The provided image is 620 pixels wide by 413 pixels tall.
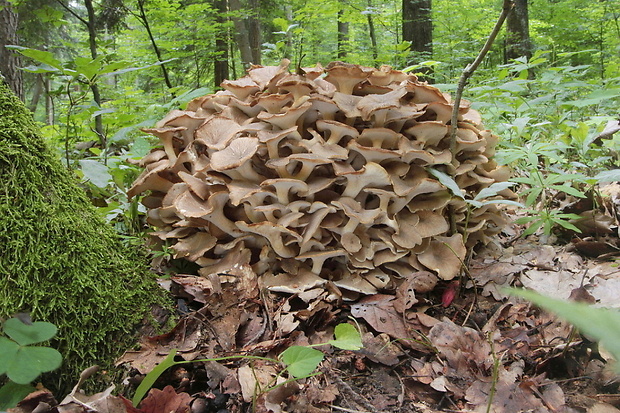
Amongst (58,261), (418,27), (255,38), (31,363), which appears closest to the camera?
(31,363)

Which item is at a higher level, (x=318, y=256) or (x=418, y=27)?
(x=418, y=27)

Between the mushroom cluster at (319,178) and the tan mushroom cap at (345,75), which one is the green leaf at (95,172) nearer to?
the mushroom cluster at (319,178)

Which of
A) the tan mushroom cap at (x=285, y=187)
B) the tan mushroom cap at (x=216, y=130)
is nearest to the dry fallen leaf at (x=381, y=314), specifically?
the tan mushroom cap at (x=285, y=187)

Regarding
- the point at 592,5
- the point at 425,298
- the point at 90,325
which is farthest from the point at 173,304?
the point at 592,5

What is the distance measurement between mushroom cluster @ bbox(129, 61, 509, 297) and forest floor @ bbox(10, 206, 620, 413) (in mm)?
232

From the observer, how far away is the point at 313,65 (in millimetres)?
9859

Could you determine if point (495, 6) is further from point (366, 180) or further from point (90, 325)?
point (90, 325)

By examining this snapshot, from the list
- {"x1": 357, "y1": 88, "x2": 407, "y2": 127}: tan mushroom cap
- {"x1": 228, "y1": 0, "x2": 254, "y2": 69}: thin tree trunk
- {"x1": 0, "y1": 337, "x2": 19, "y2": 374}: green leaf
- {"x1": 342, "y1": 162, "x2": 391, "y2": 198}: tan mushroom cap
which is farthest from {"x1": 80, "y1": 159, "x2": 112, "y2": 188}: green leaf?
{"x1": 228, "y1": 0, "x2": 254, "y2": 69}: thin tree trunk

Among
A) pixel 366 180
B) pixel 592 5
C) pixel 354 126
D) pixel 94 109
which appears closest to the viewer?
pixel 366 180

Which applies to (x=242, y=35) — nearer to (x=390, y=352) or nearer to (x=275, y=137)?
(x=275, y=137)

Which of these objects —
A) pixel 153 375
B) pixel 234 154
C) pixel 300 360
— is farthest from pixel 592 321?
pixel 234 154

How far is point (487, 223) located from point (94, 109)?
354 centimetres

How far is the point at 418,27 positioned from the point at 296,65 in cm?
612

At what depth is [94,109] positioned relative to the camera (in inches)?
139
